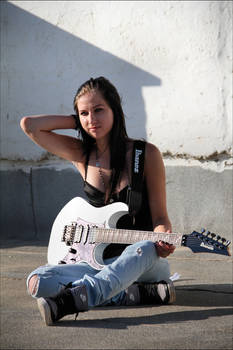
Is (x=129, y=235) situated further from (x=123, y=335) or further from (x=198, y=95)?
(x=198, y=95)

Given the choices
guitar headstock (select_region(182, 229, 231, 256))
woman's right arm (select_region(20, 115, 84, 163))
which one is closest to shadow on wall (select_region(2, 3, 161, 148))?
woman's right arm (select_region(20, 115, 84, 163))

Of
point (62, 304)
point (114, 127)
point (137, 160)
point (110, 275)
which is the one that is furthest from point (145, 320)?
point (114, 127)

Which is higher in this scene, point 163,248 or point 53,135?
point 53,135

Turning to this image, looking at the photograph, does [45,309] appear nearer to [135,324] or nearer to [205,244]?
[135,324]

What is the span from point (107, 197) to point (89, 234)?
9.6 inches

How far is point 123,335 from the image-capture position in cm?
308

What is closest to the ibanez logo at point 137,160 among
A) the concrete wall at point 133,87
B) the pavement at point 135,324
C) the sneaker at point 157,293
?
the sneaker at point 157,293

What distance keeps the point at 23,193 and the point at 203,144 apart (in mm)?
1910

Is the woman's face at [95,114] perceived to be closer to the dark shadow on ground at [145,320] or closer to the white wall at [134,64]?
the dark shadow on ground at [145,320]

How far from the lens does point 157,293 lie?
3654 millimetres

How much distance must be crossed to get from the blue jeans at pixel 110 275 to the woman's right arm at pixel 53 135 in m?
0.70

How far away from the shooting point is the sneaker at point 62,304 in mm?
3232

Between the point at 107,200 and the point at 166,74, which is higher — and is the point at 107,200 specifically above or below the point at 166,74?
below

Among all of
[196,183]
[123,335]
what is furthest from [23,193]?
[123,335]
